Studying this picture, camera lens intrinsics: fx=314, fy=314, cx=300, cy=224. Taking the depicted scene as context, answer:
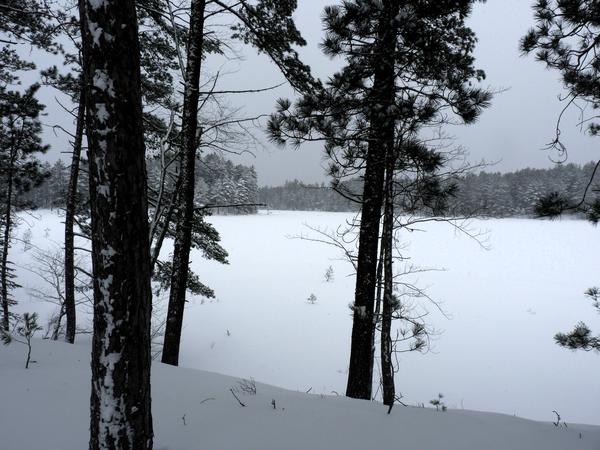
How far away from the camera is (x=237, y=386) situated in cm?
368

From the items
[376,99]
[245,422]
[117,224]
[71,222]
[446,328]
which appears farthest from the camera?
[446,328]

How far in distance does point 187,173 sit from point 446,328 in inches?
410

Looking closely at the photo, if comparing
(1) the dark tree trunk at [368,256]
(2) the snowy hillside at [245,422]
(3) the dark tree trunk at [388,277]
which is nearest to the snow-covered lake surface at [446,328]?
(1) the dark tree trunk at [368,256]

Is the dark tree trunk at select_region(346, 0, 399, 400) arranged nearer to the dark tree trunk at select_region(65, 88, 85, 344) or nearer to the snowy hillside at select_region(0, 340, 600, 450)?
the snowy hillside at select_region(0, 340, 600, 450)

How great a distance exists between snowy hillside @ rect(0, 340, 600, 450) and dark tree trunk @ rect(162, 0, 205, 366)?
168 cm

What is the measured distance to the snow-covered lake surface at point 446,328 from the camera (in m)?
7.90

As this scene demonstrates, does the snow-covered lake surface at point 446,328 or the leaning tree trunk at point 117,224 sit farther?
the snow-covered lake surface at point 446,328

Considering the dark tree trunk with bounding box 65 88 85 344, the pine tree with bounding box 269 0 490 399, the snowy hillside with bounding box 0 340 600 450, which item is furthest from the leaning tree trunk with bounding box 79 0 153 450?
the dark tree trunk with bounding box 65 88 85 344

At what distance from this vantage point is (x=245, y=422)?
2.65 m

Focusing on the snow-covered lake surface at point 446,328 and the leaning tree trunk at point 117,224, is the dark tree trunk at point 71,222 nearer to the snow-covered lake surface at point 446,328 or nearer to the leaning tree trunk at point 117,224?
the snow-covered lake surface at point 446,328

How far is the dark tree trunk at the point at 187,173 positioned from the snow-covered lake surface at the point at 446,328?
330 cm

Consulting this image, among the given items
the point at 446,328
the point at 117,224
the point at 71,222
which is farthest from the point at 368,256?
the point at 446,328

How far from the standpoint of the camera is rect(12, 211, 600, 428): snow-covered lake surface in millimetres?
7902

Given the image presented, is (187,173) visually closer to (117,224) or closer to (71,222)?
(117,224)
